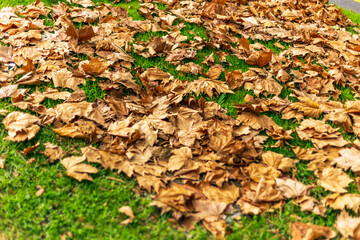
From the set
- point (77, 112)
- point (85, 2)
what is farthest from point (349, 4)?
point (77, 112)

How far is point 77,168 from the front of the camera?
1912mm

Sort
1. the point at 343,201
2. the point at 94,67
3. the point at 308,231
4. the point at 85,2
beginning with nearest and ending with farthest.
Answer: the point at 308,231
the point at 343,201
the point at 94,67
the point at 85,2

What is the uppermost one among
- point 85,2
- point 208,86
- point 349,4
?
point 349,4

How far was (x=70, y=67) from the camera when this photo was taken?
9.07 feet

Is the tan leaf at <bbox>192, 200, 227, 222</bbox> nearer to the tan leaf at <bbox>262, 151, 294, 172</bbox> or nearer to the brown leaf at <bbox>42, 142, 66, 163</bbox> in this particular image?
the tan leaf at <bbox>262, 151, 294, 172</bbox>

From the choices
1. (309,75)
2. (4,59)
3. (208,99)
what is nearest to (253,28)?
(309,75)

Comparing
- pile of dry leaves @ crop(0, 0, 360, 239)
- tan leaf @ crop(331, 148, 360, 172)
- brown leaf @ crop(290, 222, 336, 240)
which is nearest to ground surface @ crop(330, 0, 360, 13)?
pile of dry leaves @ crop(0, 0, 360, 239)

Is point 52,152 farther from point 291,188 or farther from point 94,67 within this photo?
point 291,188

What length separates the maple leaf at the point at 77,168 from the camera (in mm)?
1864

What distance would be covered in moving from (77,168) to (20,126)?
0.62 m

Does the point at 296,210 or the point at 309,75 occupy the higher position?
the point at 309,75

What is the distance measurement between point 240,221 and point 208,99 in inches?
51.0

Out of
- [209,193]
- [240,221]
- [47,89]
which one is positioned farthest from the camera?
[47,89]

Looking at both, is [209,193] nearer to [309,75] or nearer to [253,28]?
[309,75]
